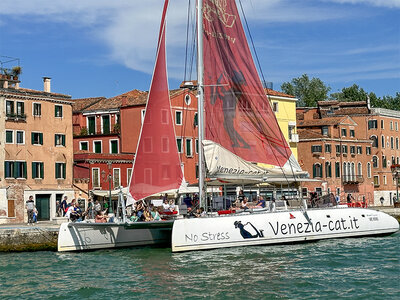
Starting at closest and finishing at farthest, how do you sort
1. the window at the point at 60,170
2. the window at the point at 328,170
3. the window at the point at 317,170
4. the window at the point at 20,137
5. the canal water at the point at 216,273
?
the canal water at the point at 216,273
the window at the point at 20,137
the window at the point at 60,170
the window at the point at 317,170
the window at the point at 328,170

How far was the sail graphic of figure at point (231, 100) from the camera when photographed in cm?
2889

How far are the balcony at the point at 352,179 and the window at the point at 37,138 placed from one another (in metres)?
33.4

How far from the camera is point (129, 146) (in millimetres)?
54781

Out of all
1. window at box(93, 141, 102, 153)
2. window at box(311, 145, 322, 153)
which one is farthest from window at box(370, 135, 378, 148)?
window at box(93, 141, 102, 153)

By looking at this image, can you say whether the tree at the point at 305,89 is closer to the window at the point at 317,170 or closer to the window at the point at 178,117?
the window at the point at 317,170

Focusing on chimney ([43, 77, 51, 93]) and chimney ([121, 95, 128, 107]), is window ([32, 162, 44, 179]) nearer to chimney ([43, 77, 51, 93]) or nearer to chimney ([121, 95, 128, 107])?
chimney ([43, 77, 51, 93])

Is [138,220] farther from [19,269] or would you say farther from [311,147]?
[311,147]

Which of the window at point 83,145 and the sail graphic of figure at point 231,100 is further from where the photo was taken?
the window at point 83,145

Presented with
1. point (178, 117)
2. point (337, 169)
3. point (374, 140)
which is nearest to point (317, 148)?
point (337, 169)

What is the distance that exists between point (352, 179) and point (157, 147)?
154ft

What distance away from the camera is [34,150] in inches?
1817

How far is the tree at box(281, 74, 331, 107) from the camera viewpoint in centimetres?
9581

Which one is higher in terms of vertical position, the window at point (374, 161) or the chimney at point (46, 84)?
the chimney at point (46, 84)

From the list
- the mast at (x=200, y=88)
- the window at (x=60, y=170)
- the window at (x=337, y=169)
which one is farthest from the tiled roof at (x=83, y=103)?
the mast at (x=200, y=88)
